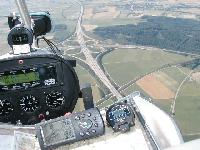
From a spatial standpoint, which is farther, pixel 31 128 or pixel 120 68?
pixel 120 68

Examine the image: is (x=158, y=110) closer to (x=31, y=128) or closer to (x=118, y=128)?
(x=118, y=128)

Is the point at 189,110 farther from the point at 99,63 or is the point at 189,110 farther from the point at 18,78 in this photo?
the point at 18,78

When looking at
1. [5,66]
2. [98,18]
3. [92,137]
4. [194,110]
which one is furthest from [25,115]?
[98,18]

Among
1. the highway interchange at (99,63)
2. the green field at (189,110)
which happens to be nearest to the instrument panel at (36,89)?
the green field at (189,110)

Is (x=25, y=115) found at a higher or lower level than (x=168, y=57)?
higher

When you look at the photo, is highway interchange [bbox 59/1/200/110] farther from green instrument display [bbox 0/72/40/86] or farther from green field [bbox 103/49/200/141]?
green instrument display [bbox 0/72/40/86]

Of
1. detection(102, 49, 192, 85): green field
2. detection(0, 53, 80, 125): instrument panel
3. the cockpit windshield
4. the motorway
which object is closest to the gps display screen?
detection(0, 53, 80, 125): instrument panel

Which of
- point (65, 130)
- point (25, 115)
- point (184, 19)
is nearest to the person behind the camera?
point (65, 130)

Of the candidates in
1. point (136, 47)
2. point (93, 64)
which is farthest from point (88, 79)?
point (136, 47)
